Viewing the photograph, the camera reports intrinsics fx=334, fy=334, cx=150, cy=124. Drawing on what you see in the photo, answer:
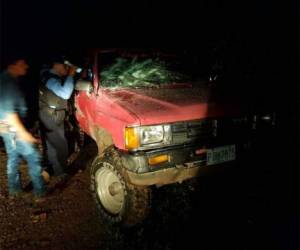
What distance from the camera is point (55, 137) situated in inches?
205

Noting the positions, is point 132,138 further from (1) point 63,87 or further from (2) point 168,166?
(1) point 63,87

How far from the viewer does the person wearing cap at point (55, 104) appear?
479cm

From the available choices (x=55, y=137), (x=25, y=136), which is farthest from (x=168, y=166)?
(x=55, y=137)

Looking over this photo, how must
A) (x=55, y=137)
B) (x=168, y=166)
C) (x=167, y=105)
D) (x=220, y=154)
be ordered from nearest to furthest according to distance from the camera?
(x=168, y=166), (x=167, y=105), (x=220, y=154), (x=55, y=137)

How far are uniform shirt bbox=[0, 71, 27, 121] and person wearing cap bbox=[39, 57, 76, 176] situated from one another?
0.59 m

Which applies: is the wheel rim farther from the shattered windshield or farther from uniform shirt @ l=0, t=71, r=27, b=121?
uniform shirt @ l=0, t=71, r=27, b=121

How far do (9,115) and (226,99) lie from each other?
9.10 ft

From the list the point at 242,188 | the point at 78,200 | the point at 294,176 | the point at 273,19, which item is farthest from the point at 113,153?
the point at 273,19

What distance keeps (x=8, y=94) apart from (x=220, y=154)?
2.78 metres

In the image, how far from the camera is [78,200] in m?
4.76

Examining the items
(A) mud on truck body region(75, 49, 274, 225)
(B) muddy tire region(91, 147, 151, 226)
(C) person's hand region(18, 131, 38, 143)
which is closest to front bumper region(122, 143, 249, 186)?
(A) mud on truck body region(75, 49, 274, 225)

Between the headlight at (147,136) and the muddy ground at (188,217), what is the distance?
31.7 inches

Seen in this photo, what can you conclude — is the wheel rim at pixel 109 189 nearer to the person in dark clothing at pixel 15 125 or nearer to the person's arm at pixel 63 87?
the person in dark clothing at pixel 15 125

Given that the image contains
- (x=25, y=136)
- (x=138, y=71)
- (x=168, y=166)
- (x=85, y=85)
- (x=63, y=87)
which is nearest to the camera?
(x=168, y=166)
